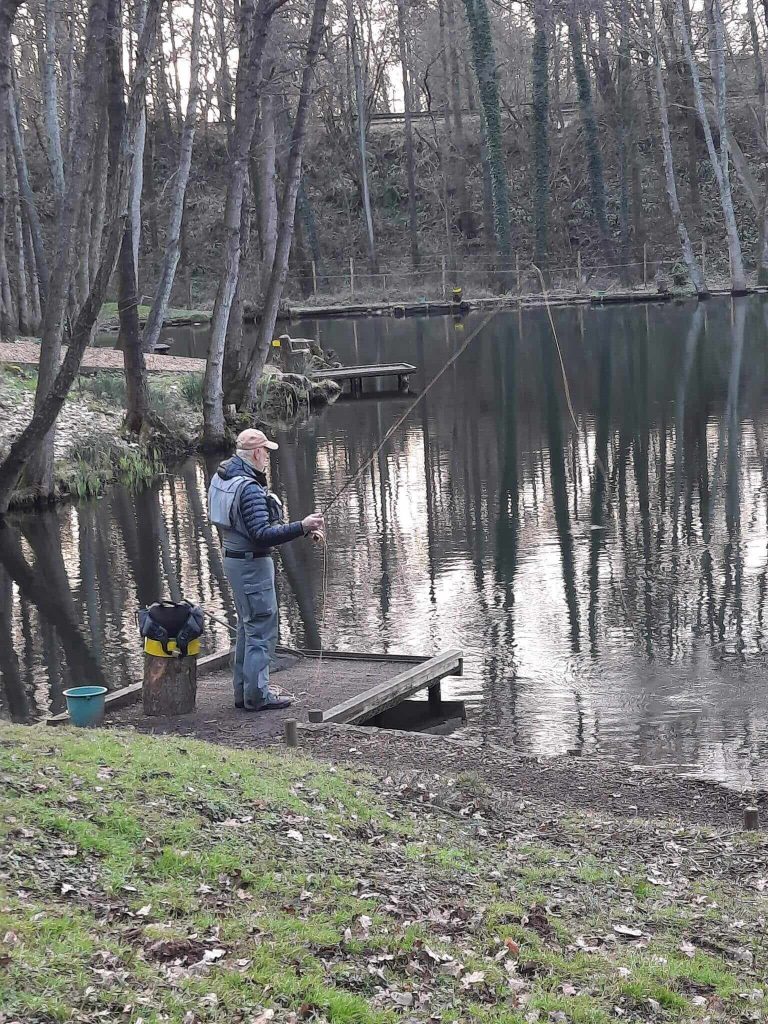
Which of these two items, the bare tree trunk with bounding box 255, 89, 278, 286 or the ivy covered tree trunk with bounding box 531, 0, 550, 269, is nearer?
the bare tree trunk with bounding box 255, 89, 278, 286

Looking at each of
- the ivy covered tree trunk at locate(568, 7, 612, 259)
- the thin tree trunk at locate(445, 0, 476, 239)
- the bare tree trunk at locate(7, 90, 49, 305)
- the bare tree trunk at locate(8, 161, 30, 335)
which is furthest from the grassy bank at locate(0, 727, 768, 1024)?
the thin tree trunk at locate(445, 0, 476, 239)

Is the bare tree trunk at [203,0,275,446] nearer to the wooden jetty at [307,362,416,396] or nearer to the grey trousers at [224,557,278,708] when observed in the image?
the wooden jetty at [307,362,416,396]

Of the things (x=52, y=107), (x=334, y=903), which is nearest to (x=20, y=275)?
(x=52, y=107)

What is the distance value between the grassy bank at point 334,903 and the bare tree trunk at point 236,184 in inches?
635

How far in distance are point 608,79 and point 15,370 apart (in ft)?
135

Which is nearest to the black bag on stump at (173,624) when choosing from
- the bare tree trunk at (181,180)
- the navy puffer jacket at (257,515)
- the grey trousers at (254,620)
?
the grey trousers at (254,620)

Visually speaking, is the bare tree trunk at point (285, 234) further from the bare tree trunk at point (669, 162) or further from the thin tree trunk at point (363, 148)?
the thin tree trunk at point (363, 148)

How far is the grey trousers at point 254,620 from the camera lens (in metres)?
9.23

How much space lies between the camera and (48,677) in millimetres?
11812

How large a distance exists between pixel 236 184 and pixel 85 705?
48.8 feet

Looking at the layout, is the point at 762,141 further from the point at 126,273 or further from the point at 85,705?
the point at 85,705

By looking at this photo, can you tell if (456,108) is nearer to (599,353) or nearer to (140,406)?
(599,353)

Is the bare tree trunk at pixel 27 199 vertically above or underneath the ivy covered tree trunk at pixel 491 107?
underneath

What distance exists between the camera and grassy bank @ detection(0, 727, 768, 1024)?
15.0ft
